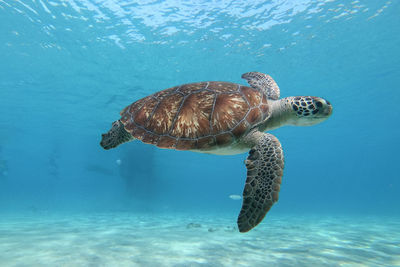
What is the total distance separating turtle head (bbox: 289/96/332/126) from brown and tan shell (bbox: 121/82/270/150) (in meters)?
0.58

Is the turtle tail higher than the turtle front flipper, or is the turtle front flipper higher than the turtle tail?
the turtle tail

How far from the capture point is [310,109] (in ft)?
13.5

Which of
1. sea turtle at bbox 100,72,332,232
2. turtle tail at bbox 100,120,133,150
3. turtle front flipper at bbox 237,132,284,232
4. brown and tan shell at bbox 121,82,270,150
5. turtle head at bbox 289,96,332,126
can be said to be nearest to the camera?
turtle front flipper at bbox 237,132,284,232

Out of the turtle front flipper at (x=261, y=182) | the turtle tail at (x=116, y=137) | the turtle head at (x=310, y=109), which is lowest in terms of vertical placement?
the turtle front flipper at (x=261, y=182)

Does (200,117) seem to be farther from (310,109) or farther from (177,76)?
(177,76)

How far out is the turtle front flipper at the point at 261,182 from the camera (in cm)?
317

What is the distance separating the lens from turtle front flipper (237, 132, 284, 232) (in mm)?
3166

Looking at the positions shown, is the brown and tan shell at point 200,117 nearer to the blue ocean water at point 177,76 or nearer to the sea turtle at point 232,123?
the sea turtle at point 232,123

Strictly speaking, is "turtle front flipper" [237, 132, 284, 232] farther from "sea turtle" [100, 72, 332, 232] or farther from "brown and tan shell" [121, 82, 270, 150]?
"brown and tan shell" [121, 82, 270, 150]

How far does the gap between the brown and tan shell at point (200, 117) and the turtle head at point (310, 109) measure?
1.91 feet

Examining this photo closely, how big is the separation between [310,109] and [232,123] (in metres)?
1.61

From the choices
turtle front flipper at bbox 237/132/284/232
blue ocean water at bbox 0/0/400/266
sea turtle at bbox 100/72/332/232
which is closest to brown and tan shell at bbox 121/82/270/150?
sea turtle at bbox 100/72/332/232

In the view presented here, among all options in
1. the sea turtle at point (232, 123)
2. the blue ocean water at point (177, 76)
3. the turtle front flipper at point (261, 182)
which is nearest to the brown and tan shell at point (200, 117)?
the sea turtle at point (232, 123)

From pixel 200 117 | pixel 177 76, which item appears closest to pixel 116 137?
pixel 200 117
